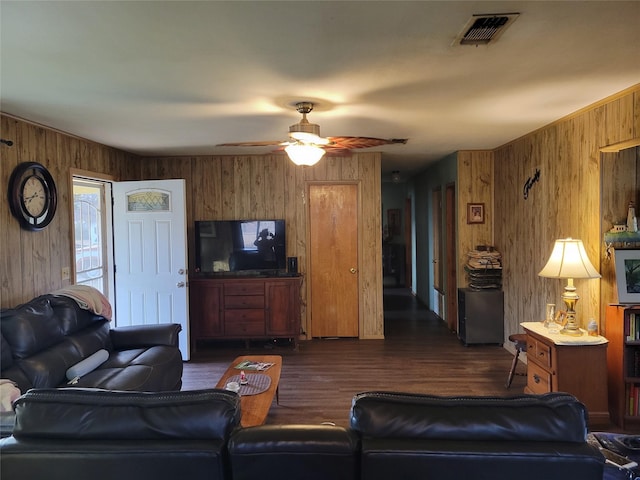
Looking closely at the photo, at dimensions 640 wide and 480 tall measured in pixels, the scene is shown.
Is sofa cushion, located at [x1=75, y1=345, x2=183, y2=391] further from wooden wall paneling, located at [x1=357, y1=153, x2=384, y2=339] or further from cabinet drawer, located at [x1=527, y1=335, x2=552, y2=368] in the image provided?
cabinet drawer, located at [x1=527, y1=335, x2=552, y2=368]

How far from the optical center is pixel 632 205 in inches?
128

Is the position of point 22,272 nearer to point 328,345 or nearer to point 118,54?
point 118,54

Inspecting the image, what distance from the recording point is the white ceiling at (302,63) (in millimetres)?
1861

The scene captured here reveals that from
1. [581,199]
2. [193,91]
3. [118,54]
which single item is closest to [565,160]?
[581,199]

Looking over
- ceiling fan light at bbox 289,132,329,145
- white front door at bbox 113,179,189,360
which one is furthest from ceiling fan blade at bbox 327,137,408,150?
white front door at bbox 113,179,189,360

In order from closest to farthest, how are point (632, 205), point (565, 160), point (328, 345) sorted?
1. point (632, 205)
2. point (565, 160)
3. point (328, 345)

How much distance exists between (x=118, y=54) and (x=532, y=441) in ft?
8.23

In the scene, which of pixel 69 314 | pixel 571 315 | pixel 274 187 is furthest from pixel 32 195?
pixel 571 315

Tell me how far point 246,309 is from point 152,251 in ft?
4.31

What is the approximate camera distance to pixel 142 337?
12.7ft

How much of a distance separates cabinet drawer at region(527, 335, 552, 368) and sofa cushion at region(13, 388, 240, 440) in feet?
9.34

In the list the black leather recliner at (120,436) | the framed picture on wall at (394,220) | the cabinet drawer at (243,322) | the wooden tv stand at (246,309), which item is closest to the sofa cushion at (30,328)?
the black leather recliner at (120,436)

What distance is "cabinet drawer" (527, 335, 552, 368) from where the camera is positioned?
335 cm

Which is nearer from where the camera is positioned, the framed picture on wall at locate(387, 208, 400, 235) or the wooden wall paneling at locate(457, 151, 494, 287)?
the wooden wall paneling at locate(457, 151, 494, 287)
